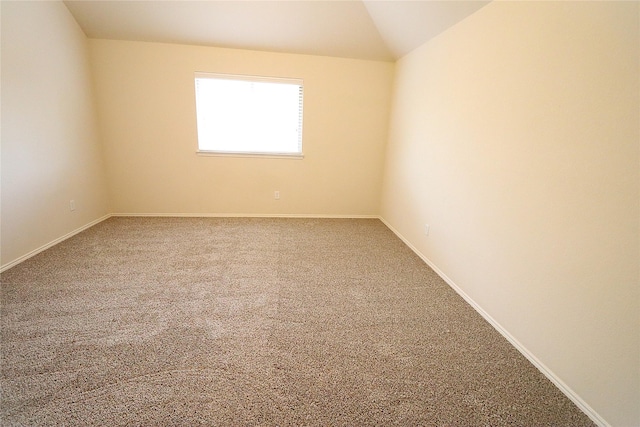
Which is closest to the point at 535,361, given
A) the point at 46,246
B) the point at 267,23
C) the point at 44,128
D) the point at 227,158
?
the point at 227,158

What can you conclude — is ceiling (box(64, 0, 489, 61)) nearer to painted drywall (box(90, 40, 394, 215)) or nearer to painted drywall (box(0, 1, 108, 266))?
painted drywall (box(90, 40, 394, 215))

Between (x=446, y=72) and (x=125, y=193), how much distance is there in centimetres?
417

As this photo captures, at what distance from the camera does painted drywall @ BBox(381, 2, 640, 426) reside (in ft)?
3.71

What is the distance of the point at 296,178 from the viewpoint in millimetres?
3875

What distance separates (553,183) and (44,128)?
4161 millimetres

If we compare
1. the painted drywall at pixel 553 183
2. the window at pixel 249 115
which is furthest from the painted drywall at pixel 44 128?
the painted drywall at pixel 553 183

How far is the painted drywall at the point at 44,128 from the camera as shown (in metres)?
2.21

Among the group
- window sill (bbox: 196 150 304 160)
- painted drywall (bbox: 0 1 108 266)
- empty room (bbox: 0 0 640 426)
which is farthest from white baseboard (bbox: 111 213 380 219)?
window sill (bbox: 196 150 304 160)

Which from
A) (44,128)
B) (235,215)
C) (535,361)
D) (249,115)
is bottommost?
(535,361)

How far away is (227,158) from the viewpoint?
12.1ft

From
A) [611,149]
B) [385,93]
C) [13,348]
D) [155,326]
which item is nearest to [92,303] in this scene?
[13,348]

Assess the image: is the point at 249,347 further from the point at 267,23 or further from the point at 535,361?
the point at 267,23

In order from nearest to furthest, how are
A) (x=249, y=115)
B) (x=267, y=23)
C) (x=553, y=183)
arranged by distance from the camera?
(x=553, y=183) < (x=267, y=23) < (x=249, y=115)

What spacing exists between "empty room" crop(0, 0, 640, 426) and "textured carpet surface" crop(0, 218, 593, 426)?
0.05ft
